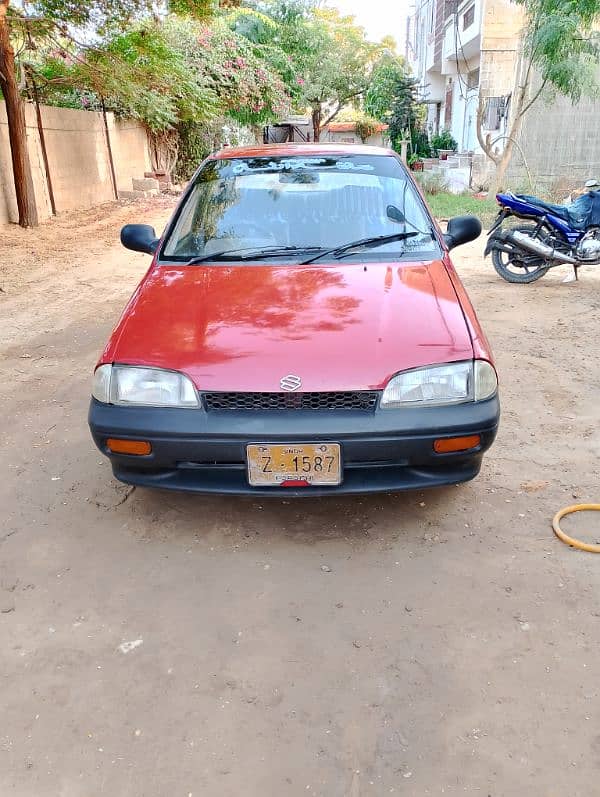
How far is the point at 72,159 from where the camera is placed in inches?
548

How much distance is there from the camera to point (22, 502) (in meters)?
3.24

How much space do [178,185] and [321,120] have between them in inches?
720

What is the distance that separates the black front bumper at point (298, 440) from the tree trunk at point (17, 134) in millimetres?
10010

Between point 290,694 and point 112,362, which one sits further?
point 112,362

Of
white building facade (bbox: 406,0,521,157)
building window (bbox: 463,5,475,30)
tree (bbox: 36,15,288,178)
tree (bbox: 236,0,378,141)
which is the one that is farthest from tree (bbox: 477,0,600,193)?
tree (bbox: 236,0,378,141)

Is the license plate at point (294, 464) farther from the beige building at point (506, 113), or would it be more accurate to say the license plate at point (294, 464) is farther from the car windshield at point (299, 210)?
the beige building at point (506, 113)

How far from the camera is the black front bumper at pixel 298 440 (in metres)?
2.54

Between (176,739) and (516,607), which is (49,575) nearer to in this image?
(176,739)

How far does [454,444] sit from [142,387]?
4.18ft

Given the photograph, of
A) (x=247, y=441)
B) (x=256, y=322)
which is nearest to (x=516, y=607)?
(x=247, y=441)

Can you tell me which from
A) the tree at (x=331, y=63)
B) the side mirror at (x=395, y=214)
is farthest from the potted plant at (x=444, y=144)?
the side mirror at (x=395, y=214)

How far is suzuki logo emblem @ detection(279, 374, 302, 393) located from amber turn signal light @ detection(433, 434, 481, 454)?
1.92ft

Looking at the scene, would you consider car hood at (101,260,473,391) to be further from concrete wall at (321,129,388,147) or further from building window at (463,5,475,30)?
concrete wall at (321,129,388,147)

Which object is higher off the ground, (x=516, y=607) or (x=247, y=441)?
(x=247, y=441)
